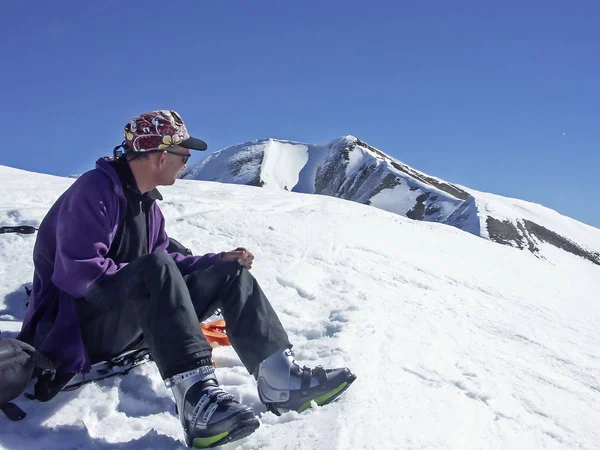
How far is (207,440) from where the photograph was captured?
104 inches

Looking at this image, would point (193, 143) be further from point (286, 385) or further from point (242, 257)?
point (286, 385)

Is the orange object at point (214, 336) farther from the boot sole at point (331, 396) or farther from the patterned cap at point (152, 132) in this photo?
the patterned cap at point (152, 132)

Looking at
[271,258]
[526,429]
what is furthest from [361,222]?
[526,429]

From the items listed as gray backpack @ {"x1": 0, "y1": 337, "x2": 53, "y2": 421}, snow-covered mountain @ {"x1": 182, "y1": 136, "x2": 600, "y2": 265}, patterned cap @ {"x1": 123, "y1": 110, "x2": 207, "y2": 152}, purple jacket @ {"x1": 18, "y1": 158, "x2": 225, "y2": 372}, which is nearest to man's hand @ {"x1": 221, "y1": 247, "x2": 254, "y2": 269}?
purple jacket @ {"x1": 18, "y1": 158, "x2": 225, "y2": 372}

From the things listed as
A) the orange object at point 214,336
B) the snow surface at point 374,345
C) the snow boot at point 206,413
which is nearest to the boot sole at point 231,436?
the snow boot at point 206,413

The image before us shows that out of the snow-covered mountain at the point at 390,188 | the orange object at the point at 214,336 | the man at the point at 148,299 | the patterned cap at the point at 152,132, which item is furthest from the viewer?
the snow-covered mountain at the point at 390,188

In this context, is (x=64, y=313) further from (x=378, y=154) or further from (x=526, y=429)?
(x=378, y=154)

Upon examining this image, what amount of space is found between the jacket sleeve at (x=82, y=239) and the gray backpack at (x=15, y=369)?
397 mm

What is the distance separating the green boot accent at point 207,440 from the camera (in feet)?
8.66

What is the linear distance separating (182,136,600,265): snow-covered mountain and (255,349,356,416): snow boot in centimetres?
2865

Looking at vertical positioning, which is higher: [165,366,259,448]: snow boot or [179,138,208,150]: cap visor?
[179,138,208,150]: cap visor

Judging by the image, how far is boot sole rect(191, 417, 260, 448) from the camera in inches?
104

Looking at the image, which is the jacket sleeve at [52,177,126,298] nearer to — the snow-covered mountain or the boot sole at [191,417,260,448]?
the boot sole at [191,417,260,448]

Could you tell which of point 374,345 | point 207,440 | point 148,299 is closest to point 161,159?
point 148,299
